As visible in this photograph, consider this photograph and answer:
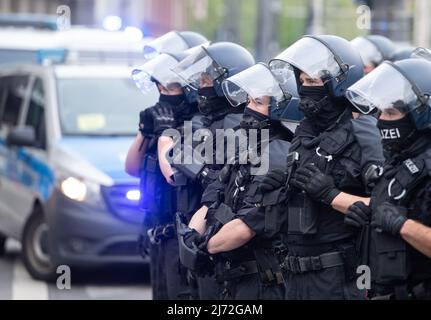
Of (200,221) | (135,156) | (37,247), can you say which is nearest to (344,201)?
(200,221)

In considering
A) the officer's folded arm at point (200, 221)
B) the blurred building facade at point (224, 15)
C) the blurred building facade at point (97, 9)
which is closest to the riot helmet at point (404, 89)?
the officer's folded arm at point (200, 221)

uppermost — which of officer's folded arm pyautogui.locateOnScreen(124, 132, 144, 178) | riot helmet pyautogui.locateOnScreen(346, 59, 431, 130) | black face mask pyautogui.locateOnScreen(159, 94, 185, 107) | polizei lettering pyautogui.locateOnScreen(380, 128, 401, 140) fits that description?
black face mask pyautogui.locateOnScreen(159, 94, 185, 107)

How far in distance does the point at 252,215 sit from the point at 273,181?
22 cm

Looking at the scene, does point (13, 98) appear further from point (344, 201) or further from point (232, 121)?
point (344, 201)

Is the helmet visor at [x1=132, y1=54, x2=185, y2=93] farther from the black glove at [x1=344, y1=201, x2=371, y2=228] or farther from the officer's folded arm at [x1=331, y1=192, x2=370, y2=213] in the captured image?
the black glove at [x1=344, y1=201, x2=371, y2=228]

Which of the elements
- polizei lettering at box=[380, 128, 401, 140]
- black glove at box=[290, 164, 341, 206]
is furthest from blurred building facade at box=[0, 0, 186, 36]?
polizei lettering at box=[380, 128, 401, 140]

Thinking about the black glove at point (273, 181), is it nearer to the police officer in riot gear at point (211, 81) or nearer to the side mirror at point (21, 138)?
the police officer in riot gear at point (211, 81)

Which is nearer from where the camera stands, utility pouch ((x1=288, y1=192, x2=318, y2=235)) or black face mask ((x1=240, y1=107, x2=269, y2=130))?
utility pouch ((x1=288, y1=192, x2=318, y2=235))

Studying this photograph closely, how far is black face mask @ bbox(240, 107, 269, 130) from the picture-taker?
6.06m

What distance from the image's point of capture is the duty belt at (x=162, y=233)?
7.34 meters

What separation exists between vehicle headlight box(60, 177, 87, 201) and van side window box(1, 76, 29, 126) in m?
1.90

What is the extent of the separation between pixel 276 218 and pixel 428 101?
1081mm

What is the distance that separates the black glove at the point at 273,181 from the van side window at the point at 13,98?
6357 mm

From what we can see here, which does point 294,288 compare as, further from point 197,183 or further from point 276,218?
point 197,183
